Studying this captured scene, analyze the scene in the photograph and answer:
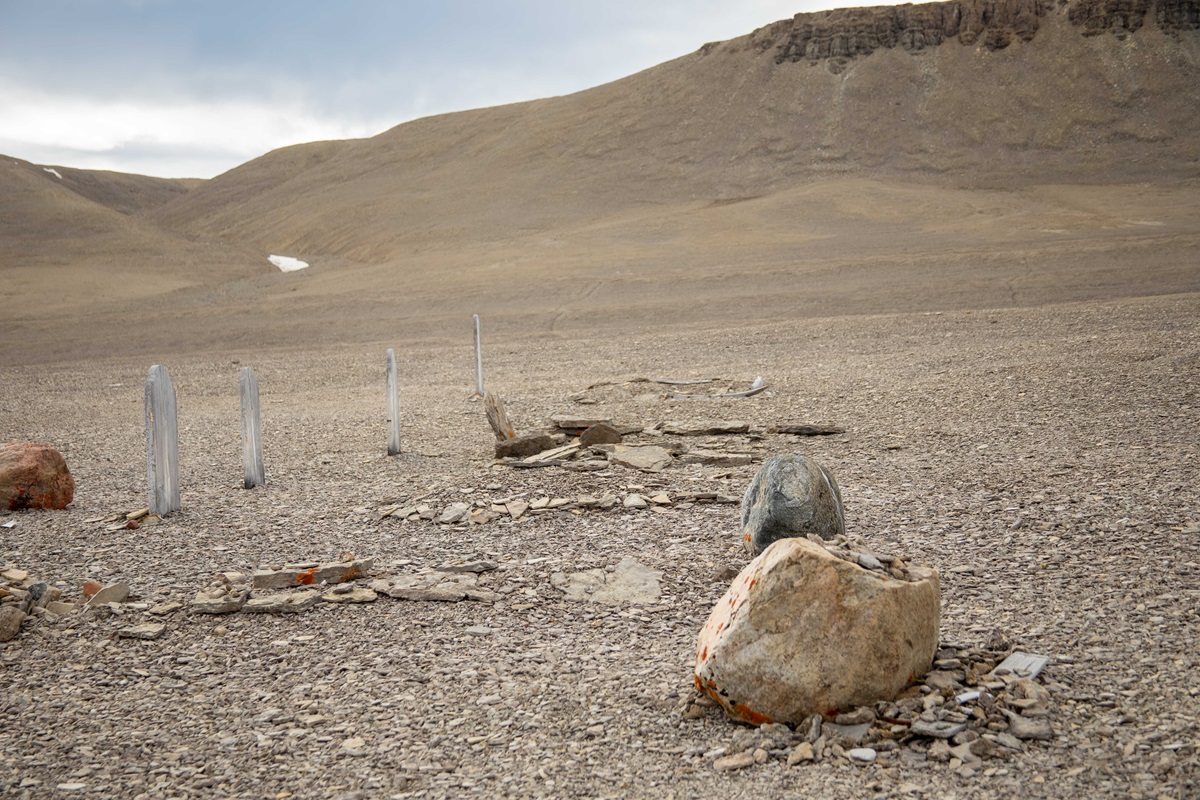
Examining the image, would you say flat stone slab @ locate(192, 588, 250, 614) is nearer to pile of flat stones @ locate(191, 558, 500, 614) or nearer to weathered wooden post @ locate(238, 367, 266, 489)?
pile of flat stones @ locate(191, 558, 500, 614)

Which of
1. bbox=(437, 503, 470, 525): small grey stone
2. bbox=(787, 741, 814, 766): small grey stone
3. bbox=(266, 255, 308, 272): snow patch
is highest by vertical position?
bbox=(266, 255, 308, 272): snow patch

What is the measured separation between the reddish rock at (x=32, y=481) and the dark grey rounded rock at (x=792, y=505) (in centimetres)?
594

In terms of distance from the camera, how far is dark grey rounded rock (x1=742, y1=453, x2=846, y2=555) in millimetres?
6047

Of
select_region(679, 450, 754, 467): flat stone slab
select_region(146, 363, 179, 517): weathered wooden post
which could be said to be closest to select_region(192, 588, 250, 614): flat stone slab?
select_region(146, 363, 179, 517): weathered wooden post

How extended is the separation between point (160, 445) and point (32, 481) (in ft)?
4.27

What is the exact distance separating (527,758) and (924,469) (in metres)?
5.93

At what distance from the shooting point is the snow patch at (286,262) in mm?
59250

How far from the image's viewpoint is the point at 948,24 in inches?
3100

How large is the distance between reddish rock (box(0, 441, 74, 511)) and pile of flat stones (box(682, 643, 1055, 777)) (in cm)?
654

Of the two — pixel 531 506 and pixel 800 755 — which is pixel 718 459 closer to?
pixel 531 506

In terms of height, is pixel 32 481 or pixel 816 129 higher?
pixel 816 129

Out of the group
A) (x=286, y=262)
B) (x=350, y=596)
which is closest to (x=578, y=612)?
(x=350, y=596)

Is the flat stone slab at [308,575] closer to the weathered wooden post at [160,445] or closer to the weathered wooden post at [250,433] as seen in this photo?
the weathered wooden post at [160,445]

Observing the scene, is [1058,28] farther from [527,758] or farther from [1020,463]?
[527,758]
